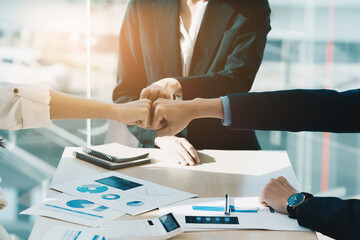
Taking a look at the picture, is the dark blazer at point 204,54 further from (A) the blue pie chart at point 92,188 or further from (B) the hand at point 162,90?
(A) the blue pie chart at point 92,188

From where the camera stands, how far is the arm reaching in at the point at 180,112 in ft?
5.08

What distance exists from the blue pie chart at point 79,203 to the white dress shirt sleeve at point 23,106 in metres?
0.31

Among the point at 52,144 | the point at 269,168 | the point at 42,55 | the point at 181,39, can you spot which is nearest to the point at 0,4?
the point at 42,55

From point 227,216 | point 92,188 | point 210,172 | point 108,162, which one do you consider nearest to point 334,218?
point 227,216

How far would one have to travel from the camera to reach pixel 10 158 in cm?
346

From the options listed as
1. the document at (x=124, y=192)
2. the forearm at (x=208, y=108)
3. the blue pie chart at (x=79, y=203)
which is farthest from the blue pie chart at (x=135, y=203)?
the forearm at (x=208, y=108)

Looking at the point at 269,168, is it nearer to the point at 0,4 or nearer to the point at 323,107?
the point at 323,107

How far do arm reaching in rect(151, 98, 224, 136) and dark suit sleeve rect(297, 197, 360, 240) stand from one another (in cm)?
55

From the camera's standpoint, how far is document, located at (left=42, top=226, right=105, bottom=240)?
976 mm

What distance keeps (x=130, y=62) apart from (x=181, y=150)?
0.78 meters

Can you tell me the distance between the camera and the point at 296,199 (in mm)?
1160

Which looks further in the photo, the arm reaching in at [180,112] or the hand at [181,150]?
the hand at [181,150]

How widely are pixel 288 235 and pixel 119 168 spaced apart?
2.60 feet

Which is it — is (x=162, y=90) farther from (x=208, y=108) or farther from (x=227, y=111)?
(x=227, y=111)
